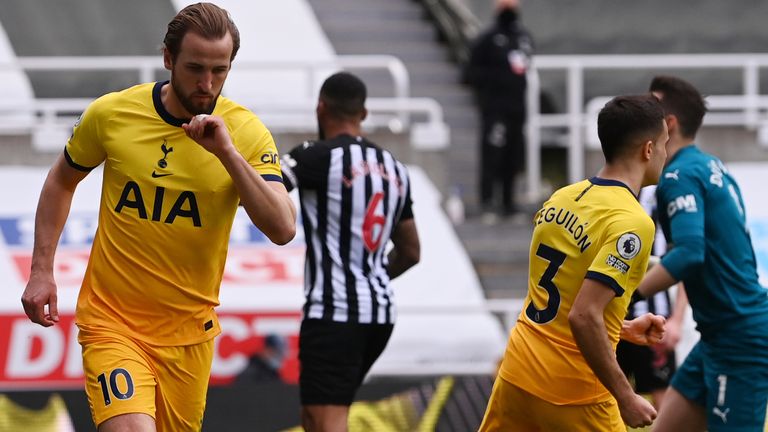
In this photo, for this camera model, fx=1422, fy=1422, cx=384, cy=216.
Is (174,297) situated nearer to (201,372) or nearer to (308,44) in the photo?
(201,372)

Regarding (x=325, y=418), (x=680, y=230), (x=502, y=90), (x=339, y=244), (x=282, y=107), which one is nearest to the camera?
(x=680, y=230)

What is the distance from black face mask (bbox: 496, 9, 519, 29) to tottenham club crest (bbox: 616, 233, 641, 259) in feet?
27.7

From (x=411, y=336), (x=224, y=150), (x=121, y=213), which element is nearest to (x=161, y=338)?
(x=121, y=213)

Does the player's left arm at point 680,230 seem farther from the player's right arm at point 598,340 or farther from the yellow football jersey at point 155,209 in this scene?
the yellow football jersey at point 155,209

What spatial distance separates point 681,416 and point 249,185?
2879 millimetres

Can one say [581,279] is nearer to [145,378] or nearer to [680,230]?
[680,230]

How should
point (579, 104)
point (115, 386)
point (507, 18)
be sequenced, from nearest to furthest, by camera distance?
point (115, 386)
point (507, 18)
point (579, 104)

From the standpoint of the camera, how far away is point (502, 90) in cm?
1338

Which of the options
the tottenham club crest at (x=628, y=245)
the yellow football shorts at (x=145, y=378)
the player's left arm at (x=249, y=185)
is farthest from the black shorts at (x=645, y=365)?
the player's left arm at (x=249, y=185)

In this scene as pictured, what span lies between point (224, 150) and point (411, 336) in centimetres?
666

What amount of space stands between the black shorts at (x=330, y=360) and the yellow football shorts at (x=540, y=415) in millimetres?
1540

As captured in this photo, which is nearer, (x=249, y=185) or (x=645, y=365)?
(x=249, y=185)

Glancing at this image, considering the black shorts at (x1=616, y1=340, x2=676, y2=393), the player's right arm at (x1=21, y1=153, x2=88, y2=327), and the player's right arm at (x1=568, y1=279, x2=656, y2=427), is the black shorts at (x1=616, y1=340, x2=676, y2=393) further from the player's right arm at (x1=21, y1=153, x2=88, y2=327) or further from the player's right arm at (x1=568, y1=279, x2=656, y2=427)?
the player's right arm at (x1=21, y1=153, x2=88, y2=327)

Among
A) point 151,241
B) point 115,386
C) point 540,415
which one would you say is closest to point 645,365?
point 540,415
